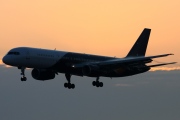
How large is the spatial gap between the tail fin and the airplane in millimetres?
7294

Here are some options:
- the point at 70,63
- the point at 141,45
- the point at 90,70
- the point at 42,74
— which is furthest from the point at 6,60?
the point at 141,45

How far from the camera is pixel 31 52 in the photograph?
118188mm

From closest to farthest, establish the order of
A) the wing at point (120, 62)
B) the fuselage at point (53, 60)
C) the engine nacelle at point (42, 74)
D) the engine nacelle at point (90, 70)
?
1. the fuselage at point (53, 60)
2. the engine nacelle at point (90, 70)
3. the wing at point (120, 62)
4. the engine nacelle at point (42, 74)

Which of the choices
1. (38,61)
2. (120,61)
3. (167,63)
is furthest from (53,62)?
(167,63)

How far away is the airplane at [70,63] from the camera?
387 ft

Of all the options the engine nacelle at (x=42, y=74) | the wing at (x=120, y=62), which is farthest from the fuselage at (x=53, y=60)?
the engine nacelle at (x=42, y=74)

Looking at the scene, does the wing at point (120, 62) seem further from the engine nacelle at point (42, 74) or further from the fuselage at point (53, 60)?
the engine nacelle at point (42, 74)

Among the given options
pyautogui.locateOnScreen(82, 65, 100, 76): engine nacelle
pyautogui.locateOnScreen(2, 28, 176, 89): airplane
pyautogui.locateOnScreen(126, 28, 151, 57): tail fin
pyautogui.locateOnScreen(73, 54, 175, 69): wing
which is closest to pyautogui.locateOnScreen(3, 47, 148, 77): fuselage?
pyautogui.locateOnScreen(2, 28, 176, 89): airplane

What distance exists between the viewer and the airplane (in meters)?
118

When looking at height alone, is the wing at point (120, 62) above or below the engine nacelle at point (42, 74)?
above

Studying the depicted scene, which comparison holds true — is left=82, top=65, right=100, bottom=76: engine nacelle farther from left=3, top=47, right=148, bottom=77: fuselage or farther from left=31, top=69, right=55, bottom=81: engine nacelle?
left=31, top=69, right=55, bottom=81: engine nacelle

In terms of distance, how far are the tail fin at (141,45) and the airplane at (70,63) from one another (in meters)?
7.29

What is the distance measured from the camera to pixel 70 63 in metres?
123

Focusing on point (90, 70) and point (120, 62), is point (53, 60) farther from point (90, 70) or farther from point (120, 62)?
point (120, 62)
